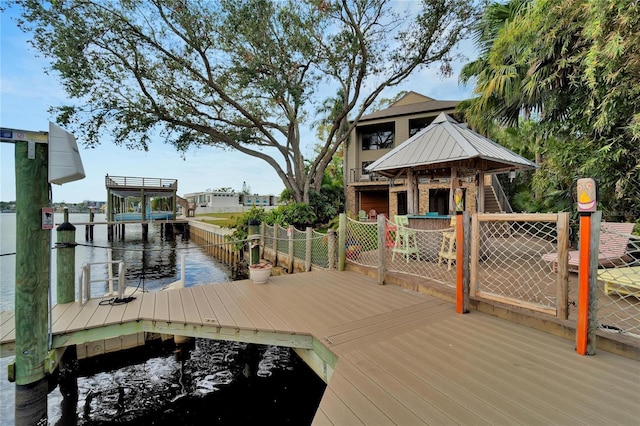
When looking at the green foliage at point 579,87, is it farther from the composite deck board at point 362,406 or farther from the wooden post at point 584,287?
the composite deck board at point 362,406

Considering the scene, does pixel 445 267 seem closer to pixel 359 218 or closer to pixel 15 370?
pixel 15 370

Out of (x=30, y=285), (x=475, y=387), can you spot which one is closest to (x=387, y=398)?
(x=475, y=387)

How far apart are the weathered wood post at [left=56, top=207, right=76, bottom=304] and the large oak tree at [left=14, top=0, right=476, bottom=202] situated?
29.5 ft

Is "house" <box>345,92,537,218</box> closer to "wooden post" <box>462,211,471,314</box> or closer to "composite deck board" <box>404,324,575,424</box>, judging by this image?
"wooden post" <box>462,211,471,314</box>

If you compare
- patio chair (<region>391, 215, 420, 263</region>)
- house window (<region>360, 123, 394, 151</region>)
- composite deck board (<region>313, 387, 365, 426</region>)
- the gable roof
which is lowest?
composite deck board (<region>313, 387, 365, 426</region>)

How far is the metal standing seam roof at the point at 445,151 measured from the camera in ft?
17.1

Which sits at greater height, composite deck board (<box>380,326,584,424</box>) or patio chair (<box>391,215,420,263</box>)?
patio chair (<box>391,215,420,263</box>)

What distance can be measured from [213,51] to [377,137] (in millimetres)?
12492

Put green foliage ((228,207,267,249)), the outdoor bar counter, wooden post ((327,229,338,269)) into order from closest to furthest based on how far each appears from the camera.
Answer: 1. the outdoor bar counter
2. wooden post ((327,229,338,269))
3. green foliage ((228,207,267,249))

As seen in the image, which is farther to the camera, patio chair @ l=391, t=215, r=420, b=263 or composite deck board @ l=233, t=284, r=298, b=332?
patio chair @ l=391, t=215, r=420, b=263

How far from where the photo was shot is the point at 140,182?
23281 mm

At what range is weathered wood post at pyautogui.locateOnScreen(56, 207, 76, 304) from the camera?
154 inches

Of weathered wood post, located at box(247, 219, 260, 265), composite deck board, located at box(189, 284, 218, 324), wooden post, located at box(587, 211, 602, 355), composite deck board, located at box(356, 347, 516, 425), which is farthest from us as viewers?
weathered wood post, located at box(247, 219, 260, 265)

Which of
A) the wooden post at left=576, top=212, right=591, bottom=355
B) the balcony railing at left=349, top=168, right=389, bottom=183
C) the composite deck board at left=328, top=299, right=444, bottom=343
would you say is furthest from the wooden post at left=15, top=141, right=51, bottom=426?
the balcony railing at left=349, top=168, right=389, bottom=183
